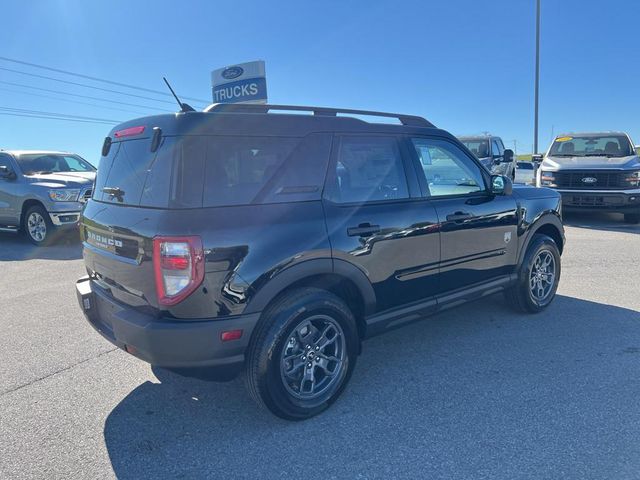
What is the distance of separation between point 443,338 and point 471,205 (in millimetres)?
1200

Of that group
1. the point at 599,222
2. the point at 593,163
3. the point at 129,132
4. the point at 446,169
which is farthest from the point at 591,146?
the point at 129,132

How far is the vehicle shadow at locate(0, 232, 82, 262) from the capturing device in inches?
314

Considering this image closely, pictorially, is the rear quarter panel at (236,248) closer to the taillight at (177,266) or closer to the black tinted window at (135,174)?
the taillight at (177,266)

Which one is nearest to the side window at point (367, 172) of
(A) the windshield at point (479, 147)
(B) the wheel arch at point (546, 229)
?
(B) the wheel arch at point (546, 229)

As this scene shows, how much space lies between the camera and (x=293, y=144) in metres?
2.89

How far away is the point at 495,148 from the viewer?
14.8m

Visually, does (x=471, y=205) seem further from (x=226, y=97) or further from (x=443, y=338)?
(x=226, y=97)

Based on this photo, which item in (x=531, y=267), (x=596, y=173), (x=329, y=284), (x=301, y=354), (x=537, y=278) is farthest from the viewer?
(x=596, y=173)

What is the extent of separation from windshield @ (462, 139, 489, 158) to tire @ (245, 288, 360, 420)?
40.4ft

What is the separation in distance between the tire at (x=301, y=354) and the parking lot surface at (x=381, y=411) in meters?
0.15

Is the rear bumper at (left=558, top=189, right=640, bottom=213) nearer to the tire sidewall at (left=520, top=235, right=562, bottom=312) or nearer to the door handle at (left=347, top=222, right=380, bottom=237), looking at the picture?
the tire sidewall at (left=520, top=235, right=562, bottom=312)

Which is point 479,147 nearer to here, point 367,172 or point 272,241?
Answer: point 367,172

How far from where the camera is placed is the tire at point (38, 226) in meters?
8.75

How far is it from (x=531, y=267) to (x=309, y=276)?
268cm
